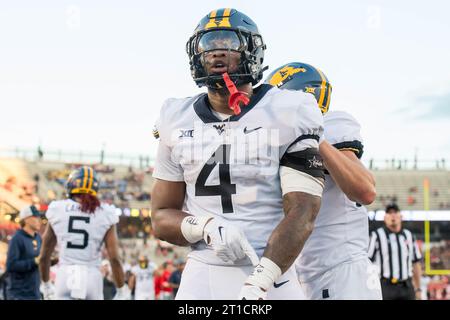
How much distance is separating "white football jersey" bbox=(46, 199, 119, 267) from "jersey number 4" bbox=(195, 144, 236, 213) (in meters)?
4.04

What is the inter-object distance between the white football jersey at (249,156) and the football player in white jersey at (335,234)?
35.2 inches

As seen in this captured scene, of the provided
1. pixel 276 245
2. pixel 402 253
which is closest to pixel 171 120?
pixel 276 245

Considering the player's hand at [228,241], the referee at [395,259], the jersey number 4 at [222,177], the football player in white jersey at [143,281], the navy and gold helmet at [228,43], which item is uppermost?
the navy and gold helmet at [228,43]

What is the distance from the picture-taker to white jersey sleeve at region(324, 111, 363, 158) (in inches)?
151

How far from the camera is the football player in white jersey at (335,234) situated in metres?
3.92

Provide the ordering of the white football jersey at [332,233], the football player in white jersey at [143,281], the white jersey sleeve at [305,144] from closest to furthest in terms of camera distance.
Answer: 1. the white jersey sleeve at [305,144]
2. the white football jersey at [332,233]
3. the football player in white jersey at [143,281]

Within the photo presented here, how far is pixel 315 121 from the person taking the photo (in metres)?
2.98

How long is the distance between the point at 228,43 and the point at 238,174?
1.94 feet

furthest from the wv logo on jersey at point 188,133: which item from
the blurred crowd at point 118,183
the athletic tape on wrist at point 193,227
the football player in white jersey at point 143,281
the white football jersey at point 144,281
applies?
the blurred crowd at point 118,183

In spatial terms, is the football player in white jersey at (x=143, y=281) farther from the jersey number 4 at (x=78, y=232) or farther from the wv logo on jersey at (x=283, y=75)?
the wv logo on jersey at (x=283, y=75)

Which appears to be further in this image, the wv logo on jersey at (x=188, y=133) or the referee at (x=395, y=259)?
the referee at (x=395, y=259)

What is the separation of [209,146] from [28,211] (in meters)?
5.63

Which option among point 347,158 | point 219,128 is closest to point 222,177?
point 219,128

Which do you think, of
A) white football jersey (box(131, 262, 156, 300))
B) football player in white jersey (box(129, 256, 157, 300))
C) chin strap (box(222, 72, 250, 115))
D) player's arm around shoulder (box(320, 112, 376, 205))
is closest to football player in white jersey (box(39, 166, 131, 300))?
player's arm around shoulder (box(320, 112, 376, 205))
